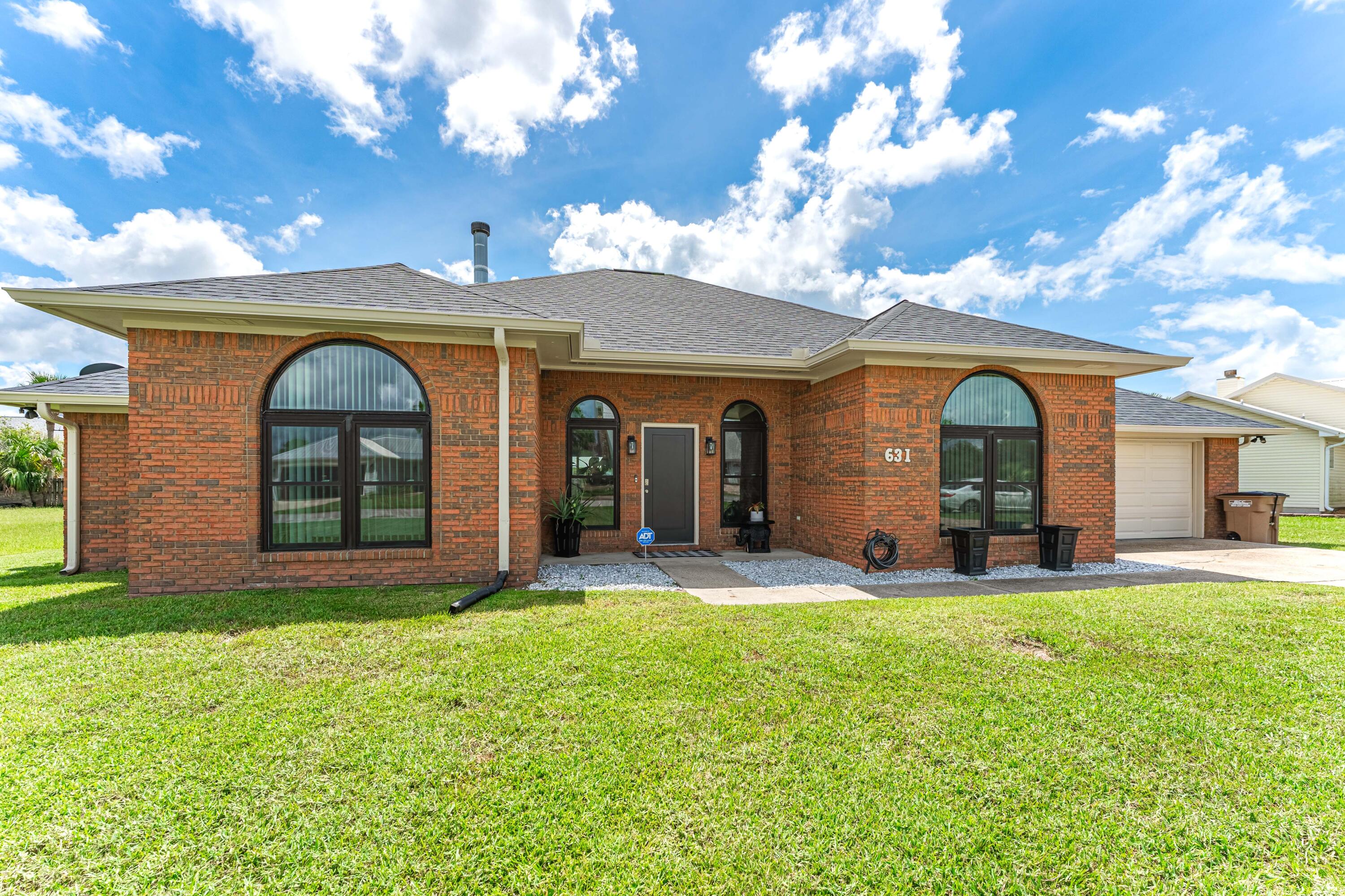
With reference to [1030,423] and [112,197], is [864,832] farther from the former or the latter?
[112,197]

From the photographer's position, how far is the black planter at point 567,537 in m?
8.59

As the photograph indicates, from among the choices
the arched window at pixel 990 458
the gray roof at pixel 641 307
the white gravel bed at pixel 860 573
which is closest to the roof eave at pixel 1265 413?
the white gravel bed at pixel 860 573

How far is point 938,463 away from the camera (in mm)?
7676

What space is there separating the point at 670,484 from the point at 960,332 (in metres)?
5.11

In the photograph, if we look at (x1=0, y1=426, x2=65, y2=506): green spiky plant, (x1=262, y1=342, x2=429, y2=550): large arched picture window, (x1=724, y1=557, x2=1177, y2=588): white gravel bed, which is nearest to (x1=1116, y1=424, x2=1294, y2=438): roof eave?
(x1=724, y1=557, x2=1177, y2=588): white gravel bed

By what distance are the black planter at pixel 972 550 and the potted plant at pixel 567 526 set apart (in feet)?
18.6

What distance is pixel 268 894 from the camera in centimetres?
189

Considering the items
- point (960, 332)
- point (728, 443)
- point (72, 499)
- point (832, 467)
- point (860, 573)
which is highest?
point (960, 332)

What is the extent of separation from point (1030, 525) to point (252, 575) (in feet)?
34.4

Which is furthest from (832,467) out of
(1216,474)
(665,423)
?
(1216,474)

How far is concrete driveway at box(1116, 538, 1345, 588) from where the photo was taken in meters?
7.26

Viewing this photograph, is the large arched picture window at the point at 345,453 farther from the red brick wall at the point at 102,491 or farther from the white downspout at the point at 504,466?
the red brick wall at the point at 102,491

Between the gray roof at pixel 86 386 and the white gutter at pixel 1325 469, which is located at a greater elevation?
the gray roof at pixel 86 386

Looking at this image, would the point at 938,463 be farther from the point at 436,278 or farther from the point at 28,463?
the point at 28,463
